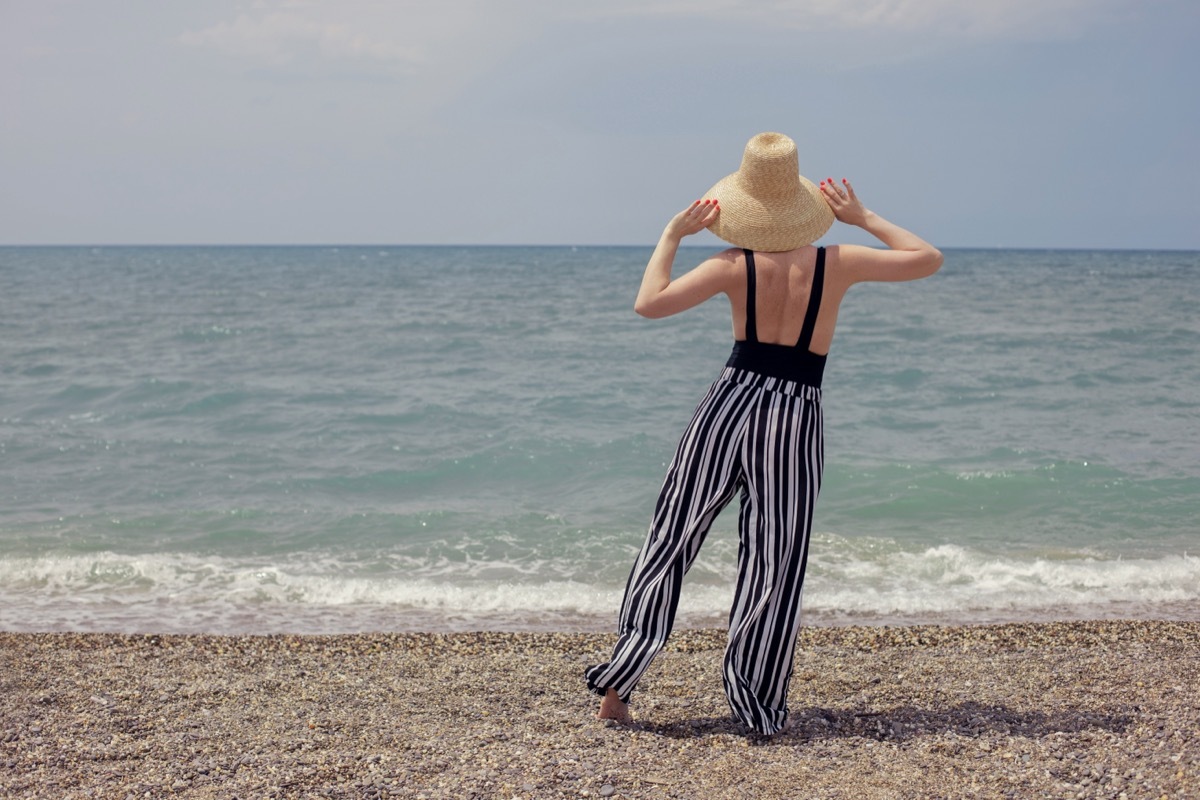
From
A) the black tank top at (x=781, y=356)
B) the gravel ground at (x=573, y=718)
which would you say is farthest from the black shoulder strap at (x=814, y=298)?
the gravel ground at (x=573, y=718)

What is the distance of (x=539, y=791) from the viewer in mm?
3248

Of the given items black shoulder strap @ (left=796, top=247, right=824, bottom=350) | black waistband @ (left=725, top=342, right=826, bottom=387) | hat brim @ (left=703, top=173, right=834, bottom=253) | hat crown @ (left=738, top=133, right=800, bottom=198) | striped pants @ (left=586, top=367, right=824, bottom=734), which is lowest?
striped pants @ (left=586, top=367, right=824, bottom=734)

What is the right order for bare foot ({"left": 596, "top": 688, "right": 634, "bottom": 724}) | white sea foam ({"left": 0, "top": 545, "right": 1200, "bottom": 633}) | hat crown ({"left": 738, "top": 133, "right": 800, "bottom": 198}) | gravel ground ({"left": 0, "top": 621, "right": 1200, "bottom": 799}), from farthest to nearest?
white sea foam ({"left": 0, "top": 545, "right": 1200, "bottom": 633}), bare foot ({"left": 596, "top": 688, "right": 634, "bottom": 724}), hat crown ({"left": 738, "top": 133, "right": 800, "bottom": 198}), gravel ground ({"left": 0, "top": 621, "right": 1200, "bottom": 799})

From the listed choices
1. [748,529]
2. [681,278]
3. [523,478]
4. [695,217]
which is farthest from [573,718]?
[523,478]

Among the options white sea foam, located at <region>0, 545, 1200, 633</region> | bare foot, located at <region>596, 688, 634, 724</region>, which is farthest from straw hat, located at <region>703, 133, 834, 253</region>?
white sea foam, located at <region>0, 545, 1200, 633</region>

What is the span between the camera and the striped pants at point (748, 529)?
3.68 meters

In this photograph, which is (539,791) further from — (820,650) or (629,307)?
(629,307)

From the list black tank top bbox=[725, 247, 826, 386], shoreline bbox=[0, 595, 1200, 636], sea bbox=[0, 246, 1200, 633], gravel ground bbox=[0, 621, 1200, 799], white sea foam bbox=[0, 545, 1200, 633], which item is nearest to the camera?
gravel ground bbox=[0, 621, 1200, 799]

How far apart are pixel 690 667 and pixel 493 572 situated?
247cm

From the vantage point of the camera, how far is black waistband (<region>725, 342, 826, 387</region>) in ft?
12.0

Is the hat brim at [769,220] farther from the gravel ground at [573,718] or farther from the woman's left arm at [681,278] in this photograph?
the gravel ground at [573,718]

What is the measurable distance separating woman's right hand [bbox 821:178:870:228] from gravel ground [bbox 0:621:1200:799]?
186 centimetres

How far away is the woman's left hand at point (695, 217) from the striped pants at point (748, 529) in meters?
0.52

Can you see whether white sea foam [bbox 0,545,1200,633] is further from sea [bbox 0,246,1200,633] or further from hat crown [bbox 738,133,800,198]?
hat crown [bbox 738,133,800,198]
